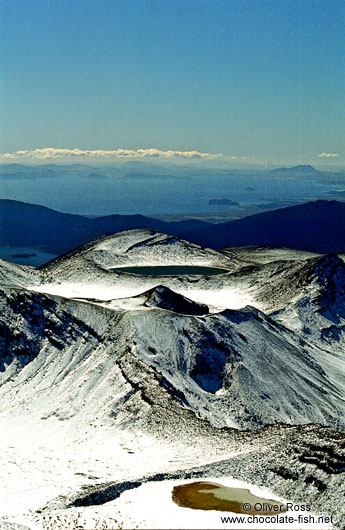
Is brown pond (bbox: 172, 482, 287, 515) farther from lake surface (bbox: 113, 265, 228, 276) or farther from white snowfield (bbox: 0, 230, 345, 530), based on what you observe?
lake surface (bbox: 113, 265, 228, 276)

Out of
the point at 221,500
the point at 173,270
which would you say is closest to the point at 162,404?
the point at 221,500

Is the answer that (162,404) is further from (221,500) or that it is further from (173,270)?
(173,270)

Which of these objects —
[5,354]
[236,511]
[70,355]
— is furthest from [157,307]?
[236,511]

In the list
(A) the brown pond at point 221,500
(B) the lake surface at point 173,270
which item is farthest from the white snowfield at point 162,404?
(B) the lake surface at point 173,270

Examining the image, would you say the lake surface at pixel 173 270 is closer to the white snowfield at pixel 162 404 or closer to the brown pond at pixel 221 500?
the white snowfield at pixel 162 404

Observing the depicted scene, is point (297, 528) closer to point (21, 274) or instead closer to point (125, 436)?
point (125, 436)
